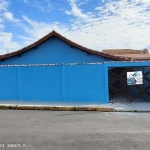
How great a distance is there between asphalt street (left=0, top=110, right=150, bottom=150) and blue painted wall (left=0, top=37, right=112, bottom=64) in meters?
7.29

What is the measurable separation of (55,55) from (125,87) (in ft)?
19.5

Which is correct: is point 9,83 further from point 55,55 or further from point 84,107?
point 84,107

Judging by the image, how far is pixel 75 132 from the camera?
22.3 feet

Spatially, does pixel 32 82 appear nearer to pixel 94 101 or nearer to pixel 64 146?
pixel 94 101

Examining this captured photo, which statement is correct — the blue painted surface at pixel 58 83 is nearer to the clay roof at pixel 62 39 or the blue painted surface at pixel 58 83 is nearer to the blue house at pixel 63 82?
the blue house at pixel 63 82

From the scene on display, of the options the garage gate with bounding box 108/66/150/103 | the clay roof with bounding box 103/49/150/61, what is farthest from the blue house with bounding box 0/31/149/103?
the clay roof with bounding box 103/49/150/61

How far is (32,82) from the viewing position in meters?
12.7

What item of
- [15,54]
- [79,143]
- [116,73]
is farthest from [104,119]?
[15,54]

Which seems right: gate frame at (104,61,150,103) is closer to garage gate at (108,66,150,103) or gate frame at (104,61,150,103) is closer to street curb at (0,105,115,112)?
garage gate at (108,66,150,103)

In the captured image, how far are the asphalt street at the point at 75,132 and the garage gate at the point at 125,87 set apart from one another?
2.98 meters

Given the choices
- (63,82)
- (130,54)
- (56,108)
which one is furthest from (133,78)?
(130,54)

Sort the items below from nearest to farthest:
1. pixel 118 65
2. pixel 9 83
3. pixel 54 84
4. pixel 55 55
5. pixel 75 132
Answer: pixel 75 132
pixel 118 65
pixel 54 84
pixel 9 83
pixel 55 55

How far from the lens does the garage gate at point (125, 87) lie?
12195 mm

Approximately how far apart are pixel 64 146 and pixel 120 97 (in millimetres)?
7289
